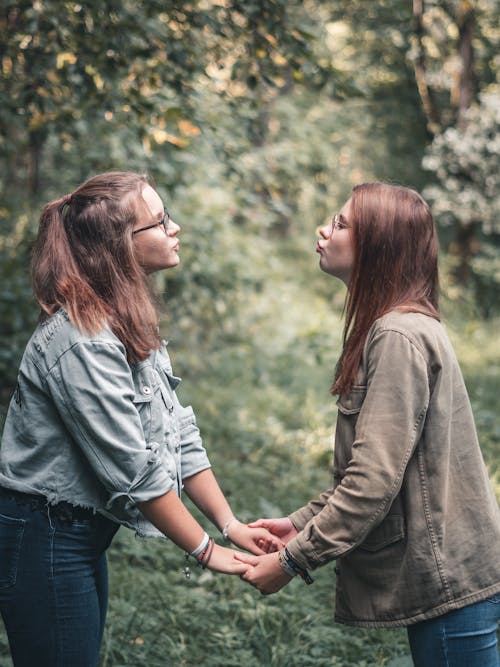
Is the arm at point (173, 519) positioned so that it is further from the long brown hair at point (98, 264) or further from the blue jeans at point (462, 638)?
the blue jeans at point (462, 638)

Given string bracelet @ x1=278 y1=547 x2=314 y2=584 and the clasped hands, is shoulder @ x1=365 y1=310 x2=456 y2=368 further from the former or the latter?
the clasped hands

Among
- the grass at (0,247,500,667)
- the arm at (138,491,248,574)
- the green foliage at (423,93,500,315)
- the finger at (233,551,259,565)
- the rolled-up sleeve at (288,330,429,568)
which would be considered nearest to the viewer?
the rolled-up sleeve at (288,330,429,568)

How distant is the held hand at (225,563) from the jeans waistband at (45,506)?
1.59ft

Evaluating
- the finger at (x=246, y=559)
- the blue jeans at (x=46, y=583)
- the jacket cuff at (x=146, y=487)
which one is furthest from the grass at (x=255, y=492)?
the jacket cuff at (x=146, y=487)

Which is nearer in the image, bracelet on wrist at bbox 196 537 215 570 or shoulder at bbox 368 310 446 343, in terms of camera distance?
shoulder at bbox 368 310 446 343

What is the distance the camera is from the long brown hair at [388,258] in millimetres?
2152

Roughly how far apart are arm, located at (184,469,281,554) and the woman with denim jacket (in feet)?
1.29

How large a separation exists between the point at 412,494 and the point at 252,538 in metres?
0.83

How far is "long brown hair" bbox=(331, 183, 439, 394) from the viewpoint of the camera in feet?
7.06

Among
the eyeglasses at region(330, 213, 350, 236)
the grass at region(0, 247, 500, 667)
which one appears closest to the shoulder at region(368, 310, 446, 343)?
the eyeglasses at region(330, 213, 350, 236)

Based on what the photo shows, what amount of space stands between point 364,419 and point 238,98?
125 inches

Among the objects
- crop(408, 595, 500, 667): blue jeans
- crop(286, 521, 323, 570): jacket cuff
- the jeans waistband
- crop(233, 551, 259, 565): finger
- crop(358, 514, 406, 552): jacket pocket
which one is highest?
the jeans waistband

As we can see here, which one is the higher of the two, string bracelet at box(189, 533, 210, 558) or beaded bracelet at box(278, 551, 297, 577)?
string bracelet at box(189, 533, 210, 558)

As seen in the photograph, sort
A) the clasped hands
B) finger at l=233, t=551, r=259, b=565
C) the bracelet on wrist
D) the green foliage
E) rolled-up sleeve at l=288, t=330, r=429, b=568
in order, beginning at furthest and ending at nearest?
1. the green foliage
2. the clasped hands
3. finger at l=233, t=551, r=259, b=565
4. the bracelet on wrist
5. rolled-up sleeve at l=288, t=330, r=429, b=568
